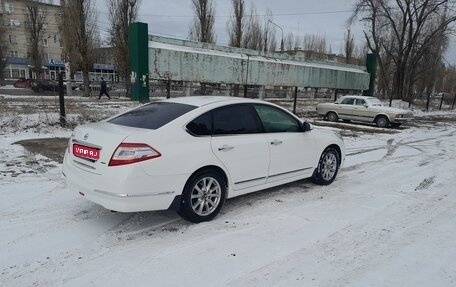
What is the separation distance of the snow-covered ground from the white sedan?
41 centimetres

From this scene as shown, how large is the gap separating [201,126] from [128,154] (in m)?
1.04

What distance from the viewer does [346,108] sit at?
18016 millimetres

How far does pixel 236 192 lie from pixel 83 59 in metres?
27.8

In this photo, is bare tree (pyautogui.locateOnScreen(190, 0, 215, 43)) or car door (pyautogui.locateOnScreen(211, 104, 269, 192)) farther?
bare tree (pyautogui.locateOnScreen(190, 0, 215, 43))

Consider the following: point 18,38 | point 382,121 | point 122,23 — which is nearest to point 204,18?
point 122,23

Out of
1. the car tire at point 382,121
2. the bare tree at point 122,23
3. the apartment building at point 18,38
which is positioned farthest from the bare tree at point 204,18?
the apartment building at point 18,38

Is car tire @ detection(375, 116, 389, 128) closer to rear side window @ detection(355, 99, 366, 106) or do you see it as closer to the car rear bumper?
rear side window @ detection(355, 99, 366, 106)

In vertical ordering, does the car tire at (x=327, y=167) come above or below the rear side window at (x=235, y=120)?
below

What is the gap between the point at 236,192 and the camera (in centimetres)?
489

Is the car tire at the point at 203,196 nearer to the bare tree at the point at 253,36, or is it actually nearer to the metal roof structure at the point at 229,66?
the metal roof structure at the point at 229,66

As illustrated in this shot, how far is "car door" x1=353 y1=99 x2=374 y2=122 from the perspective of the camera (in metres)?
17.4

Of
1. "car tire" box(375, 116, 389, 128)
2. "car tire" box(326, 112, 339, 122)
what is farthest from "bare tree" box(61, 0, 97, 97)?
"car tire" box(375, 116, 389, 128)

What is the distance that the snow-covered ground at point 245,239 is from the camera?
334cm

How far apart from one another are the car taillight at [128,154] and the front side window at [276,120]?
80.4 inches
